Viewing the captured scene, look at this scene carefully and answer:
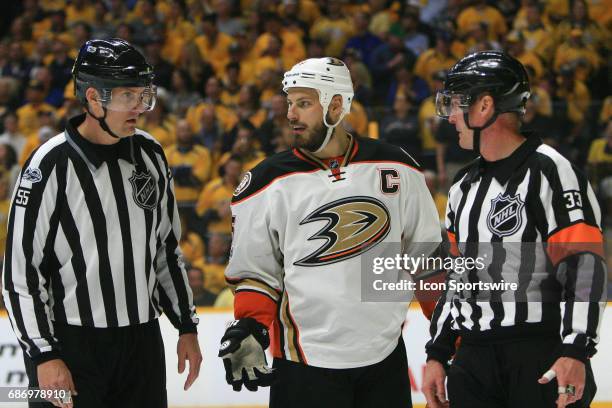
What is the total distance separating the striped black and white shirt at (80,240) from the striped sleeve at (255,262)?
322 millimetres

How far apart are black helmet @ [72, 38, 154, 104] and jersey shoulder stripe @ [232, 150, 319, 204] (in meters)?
0.48

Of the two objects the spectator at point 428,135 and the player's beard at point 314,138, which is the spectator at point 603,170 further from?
the player's beard at point 314,138

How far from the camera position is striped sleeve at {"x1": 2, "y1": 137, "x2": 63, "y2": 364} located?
3.07 meters

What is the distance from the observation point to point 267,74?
8.75m

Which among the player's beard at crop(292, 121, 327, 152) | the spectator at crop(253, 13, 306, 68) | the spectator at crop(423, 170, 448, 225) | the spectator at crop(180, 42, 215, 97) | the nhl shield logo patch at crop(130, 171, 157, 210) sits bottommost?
the spectator at crop(423, 170, 448, 225)

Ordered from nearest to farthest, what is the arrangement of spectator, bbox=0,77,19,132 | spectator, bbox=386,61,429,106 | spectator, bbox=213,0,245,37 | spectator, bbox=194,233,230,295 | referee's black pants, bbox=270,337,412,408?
referee's black pants, bbox=270,337,412,408
spectator, bbox=194,233,230,295
spectator, bbox=386,61,429,106
spectator, bbox=0,77,19,132
spectator, bbox=213,0,245,37

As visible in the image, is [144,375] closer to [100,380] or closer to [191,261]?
[100,380]

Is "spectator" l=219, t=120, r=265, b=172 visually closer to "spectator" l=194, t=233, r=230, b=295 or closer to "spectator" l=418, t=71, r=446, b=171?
"spectator" l=194, t=233, r=230, b=295

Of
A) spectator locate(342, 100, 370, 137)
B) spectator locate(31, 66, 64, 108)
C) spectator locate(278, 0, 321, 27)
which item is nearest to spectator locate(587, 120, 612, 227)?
spectator locate(342, 100, 370, 137)

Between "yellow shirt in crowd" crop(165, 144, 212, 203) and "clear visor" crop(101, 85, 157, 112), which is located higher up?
"clear visor" crop(101, 85, 157, 112)

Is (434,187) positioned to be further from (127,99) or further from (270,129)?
(127,99)

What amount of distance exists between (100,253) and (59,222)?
0.16m

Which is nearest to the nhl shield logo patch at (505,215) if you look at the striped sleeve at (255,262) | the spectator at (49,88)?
the striped sleeve at (255,262)

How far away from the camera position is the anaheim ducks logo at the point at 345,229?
3.16 m
